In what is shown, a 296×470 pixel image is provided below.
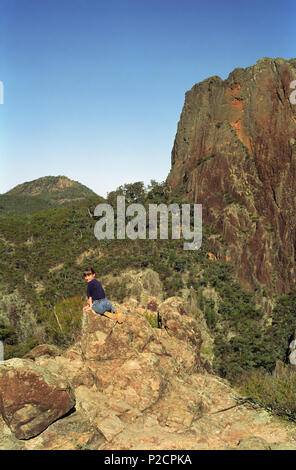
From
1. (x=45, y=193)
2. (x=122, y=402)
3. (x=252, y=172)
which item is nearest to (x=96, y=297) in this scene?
(x=122, y=402)

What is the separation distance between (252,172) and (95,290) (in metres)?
46.1

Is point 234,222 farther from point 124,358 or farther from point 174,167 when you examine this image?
point 124,358

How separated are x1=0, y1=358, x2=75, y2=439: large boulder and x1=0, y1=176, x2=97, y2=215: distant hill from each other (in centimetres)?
11228

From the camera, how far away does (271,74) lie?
4922cm

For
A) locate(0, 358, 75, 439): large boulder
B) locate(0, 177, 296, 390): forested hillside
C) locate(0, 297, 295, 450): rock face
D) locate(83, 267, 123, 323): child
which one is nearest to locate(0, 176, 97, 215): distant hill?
locate(0, 177, 296, 390): forested hillside

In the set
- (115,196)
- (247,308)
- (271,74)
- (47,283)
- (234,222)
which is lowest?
(247,308)

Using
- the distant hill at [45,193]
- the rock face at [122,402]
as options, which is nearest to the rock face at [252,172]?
the rock face at [122,402]

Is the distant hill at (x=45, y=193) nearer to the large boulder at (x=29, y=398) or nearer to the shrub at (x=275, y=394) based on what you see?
the shrub at (x=275, y=394)

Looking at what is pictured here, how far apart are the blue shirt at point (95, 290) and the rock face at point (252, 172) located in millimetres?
38775

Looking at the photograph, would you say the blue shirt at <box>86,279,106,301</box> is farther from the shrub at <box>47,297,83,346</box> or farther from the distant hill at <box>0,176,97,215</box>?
the distant hill at <box>0,176,97,215</box>

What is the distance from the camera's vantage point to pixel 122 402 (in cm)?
862

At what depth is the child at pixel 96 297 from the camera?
8.87 meters
